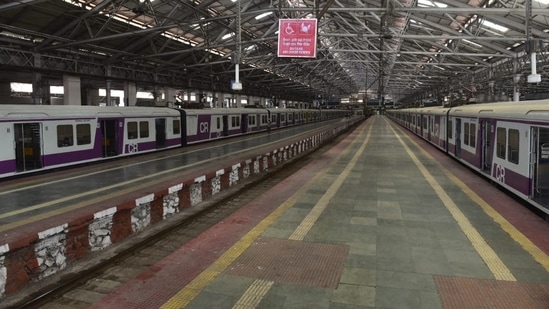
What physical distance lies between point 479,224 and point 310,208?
339 centimetres

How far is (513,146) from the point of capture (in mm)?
9586

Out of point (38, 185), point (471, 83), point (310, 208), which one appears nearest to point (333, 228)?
point (310, 208)

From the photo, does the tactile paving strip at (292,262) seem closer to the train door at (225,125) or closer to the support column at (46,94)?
the train door at (225,125)

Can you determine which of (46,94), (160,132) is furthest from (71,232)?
(46,94)

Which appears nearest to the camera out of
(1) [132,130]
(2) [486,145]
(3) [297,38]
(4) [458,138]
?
(2) [486,145]

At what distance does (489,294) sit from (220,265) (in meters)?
3.48

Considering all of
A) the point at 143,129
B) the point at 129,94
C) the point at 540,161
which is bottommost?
the point at 540,161

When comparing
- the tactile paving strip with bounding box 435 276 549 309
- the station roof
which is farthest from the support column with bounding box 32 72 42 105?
the tactile paving strip with bounding box 435 276 549 309

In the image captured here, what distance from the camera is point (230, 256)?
241 inches

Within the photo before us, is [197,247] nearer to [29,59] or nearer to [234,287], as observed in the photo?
[234,287]

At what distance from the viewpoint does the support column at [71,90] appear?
26.7 m

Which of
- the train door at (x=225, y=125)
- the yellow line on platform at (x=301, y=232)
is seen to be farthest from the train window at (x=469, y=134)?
the train door at (x=225, y=125)

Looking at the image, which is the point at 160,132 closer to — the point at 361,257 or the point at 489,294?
the point at 361,257

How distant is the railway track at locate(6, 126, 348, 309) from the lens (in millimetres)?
4930
